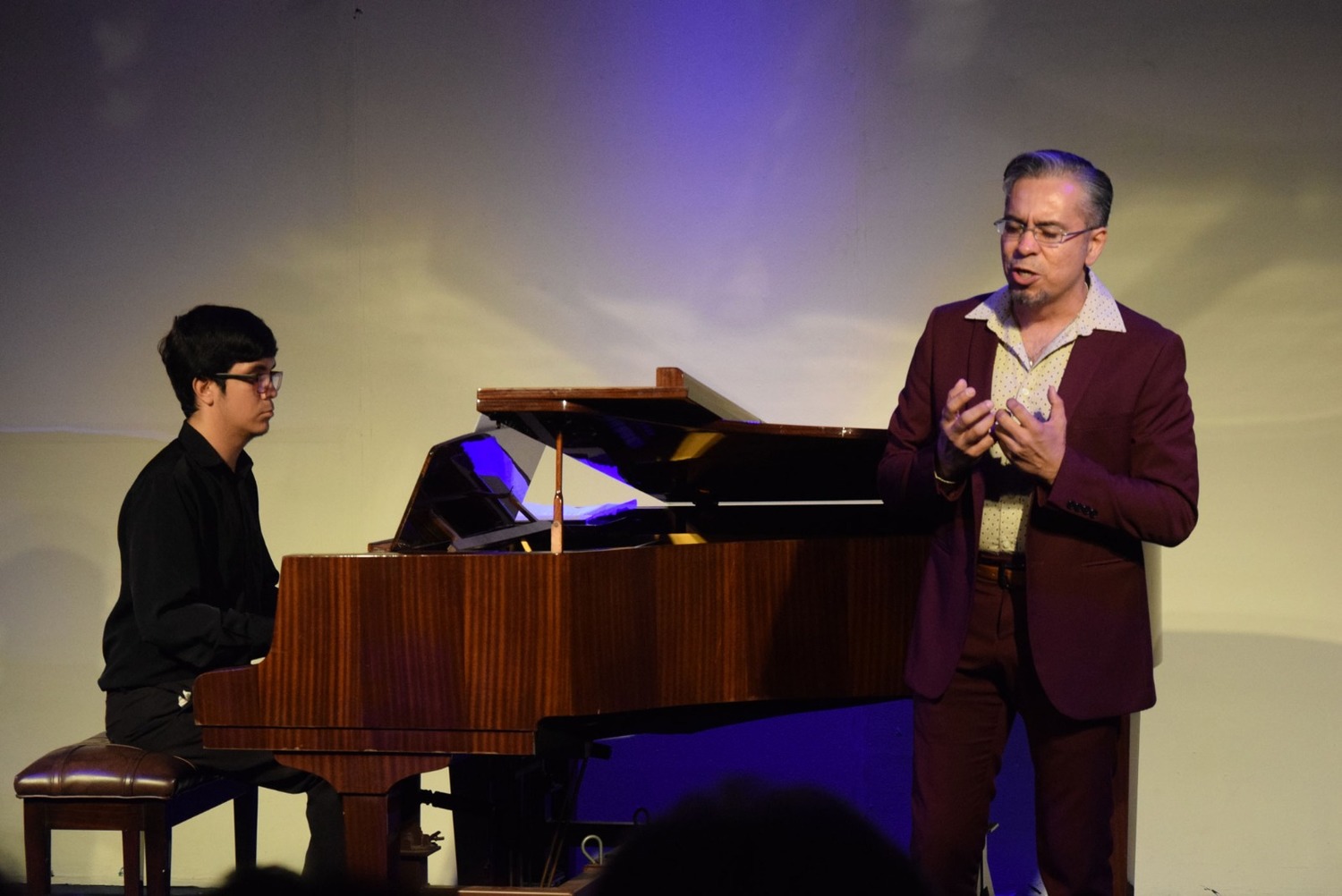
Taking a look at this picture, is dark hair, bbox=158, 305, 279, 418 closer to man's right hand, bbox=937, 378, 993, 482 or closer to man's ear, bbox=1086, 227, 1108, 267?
man's right hand, bbox=937, 378, 993, 482

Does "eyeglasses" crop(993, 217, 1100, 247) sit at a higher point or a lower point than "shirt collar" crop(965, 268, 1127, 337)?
higher

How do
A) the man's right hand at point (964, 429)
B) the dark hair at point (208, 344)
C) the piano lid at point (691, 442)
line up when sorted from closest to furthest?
the man's right hand at point (964, 429) → the piano lid at point (691, 442) → the dark hair at point (208, 344)

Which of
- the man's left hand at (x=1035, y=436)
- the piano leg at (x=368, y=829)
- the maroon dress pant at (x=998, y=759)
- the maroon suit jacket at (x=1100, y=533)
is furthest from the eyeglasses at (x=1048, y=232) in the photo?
the piano leg at (x=368, y=829)

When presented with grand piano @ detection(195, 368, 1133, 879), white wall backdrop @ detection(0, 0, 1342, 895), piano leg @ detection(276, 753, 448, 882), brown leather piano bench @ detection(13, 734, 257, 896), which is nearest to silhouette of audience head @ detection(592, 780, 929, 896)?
grand piano @ detection(195, 368, 1133, 879)

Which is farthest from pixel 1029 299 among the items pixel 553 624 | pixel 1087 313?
pixel 553 624

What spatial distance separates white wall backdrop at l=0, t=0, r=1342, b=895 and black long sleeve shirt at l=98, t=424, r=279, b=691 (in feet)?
3.58

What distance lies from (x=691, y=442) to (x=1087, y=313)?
2.67ft

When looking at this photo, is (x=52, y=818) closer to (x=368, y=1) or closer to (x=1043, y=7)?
(x=368, y=1)

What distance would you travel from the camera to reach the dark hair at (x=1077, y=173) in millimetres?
2146

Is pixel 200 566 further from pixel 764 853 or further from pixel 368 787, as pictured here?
pixel 764 853

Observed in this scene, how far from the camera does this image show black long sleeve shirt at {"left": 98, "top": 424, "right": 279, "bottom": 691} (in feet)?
9.02

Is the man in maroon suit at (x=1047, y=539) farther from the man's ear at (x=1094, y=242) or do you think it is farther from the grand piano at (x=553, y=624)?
the grand piano at (x=553, y=624)

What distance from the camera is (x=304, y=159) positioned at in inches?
161

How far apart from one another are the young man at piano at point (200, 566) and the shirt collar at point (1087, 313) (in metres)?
1.59
